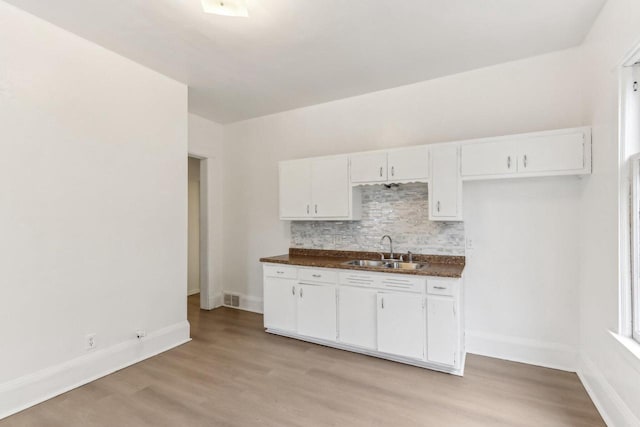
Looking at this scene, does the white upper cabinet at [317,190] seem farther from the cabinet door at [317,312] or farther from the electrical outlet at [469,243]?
the electrical outlet at [469,243]

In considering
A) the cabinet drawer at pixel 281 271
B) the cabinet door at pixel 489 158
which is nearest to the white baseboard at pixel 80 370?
the cabinet drawer at pixel 281 271

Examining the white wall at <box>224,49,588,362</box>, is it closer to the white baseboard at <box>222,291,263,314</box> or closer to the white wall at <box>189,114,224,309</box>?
the white wall at <box>189,114,224,309</box>

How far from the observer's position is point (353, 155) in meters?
3.73

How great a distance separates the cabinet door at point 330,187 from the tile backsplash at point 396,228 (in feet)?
1.04

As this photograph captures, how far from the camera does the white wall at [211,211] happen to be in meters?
5.04

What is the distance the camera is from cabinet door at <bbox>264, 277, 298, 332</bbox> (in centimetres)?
377

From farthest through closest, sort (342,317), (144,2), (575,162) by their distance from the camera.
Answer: (342,317), (575,162), (144,2)

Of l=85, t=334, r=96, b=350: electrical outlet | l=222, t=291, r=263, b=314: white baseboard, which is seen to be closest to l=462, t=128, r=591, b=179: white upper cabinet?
l=222, t=291, r=263, b=314: white baseboard

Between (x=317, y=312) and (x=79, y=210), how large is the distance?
8.07 ft

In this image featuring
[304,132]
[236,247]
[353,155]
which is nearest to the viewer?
[353,155]

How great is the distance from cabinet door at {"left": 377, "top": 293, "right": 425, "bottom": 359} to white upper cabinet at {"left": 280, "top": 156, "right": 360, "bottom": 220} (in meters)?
1.11

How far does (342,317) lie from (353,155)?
5.88ft

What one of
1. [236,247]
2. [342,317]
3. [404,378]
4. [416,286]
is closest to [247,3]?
[416,286]

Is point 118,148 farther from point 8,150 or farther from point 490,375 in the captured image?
point 490,375
